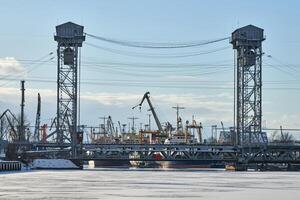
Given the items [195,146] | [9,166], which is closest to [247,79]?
[195,146]

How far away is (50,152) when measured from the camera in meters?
113

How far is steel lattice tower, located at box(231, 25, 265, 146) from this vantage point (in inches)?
4316

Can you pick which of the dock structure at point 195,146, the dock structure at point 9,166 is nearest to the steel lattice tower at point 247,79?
the dock structure at point 195,146

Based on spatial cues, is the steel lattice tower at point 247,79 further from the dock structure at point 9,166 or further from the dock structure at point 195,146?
the dock structure at point 9,166

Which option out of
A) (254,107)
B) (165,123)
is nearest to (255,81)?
(254,107)

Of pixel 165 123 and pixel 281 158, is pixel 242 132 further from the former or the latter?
pixel 165 123

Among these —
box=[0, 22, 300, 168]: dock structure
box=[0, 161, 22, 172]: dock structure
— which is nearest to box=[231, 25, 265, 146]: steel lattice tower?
box=[0, 22, 300, 168]: dock structure

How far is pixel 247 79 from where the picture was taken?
111 metres

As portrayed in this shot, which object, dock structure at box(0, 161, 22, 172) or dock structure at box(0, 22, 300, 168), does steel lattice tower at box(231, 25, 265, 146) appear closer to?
dock structure at box(0, 22, 300, 168)

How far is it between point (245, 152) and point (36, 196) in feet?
269

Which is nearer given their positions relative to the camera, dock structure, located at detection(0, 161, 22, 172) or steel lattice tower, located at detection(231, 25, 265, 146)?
dock structure, located at detection(0, 161, 22, 172)

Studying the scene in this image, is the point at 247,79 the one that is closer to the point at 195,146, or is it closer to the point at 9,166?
the point at 195,146

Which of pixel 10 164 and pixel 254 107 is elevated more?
pixel 254 107

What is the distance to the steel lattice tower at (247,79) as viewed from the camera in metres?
110
